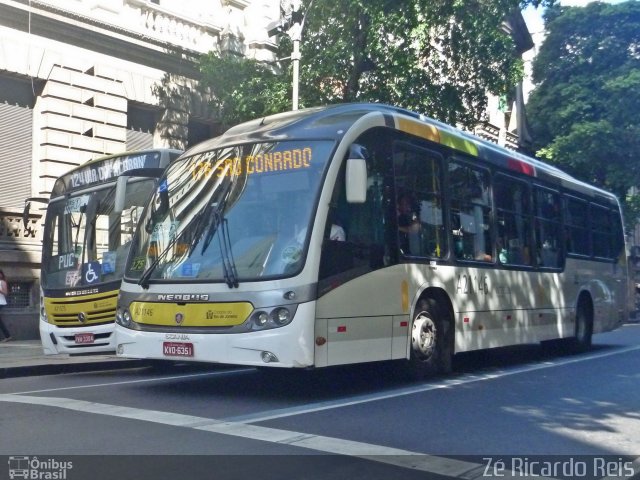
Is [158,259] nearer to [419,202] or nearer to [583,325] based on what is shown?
[419,202]

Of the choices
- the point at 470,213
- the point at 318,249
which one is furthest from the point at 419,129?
the point at 318,249

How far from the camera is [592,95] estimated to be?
121 feet

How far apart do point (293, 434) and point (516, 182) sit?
7829 millimetres

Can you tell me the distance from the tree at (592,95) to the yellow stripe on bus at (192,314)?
94.3ft

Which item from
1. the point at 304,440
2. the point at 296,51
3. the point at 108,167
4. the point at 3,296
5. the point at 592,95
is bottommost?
the point at 304,440

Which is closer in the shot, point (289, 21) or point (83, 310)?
point (83, 310)

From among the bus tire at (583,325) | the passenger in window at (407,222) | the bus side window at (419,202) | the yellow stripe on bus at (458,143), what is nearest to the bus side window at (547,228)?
the bus tire at (583,325)

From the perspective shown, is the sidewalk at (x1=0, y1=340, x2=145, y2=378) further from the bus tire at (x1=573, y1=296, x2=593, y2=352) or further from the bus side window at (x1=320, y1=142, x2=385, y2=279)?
the bus tire at (x1=573, y1=296, x2=593, y2=352)

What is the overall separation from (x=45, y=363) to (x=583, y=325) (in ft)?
31.5

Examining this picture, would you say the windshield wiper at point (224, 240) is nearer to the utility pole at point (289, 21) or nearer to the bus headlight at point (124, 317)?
the bus headlight at point (124, 317)

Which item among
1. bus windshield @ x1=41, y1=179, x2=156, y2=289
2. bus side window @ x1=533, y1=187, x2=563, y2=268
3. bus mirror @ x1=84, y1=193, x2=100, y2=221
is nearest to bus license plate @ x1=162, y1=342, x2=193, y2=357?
bus windshield @ x1=41, y1=179, x2=156, y2=289

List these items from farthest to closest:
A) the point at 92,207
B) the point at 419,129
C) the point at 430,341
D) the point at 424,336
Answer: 1. the point at 92,207
2. the point at 419,129
3. the point at 430,341
4. the point at 424,336

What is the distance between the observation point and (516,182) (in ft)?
45.2

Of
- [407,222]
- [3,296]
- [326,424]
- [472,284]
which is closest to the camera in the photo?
[326,424]
